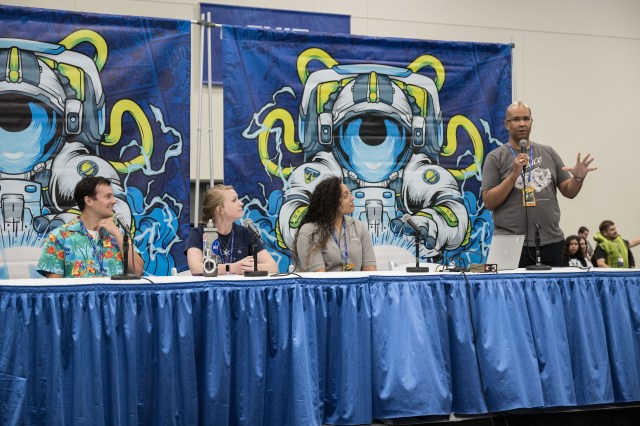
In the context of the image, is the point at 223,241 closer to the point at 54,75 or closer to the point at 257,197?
the point at 257,197

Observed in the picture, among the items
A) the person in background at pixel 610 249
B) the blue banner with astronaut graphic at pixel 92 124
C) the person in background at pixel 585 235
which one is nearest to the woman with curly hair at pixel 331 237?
the blue banner with astronaut graphic at pixel 92 124

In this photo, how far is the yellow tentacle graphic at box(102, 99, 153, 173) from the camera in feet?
14.2

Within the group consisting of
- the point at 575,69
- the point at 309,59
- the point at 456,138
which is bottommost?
the point at 456,138

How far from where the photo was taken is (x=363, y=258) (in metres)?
3.94

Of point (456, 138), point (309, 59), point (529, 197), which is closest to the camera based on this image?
point (529, 197)

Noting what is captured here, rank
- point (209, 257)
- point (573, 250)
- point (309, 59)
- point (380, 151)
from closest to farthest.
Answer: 1. point (209, 257)
2. point (309, 59)
3. point (380, 151)
4. point (573, 250)

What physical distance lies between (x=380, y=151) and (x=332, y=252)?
4.30 feet

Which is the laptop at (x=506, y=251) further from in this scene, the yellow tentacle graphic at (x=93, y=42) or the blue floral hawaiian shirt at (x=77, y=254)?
the yellow tentacle graphic at (x=93, y=42)

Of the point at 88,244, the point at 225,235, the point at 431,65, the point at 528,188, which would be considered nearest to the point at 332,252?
the point at 225,235

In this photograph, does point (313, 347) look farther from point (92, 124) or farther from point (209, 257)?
point (92, 124)

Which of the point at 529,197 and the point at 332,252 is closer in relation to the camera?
the point at 529,197

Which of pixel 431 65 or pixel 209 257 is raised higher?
pixel 431 65

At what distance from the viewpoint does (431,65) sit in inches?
195

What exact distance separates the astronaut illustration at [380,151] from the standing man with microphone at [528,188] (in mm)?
1121
